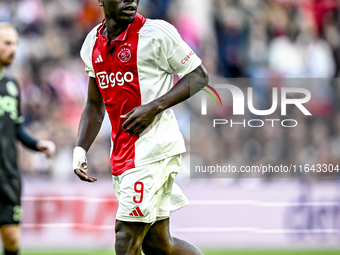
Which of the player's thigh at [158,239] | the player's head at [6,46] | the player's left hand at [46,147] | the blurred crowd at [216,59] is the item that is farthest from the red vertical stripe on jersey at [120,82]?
the blurred crowd at [216,59]

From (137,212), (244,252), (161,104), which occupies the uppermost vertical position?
(161,104)

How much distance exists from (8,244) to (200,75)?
3.06m

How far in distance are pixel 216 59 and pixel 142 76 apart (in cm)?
801

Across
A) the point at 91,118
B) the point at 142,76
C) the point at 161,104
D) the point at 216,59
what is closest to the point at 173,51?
the point at 142,76

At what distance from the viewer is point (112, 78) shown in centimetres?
467

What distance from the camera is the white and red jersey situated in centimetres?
457

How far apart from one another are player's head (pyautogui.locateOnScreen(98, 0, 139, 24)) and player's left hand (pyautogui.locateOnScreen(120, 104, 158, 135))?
669mm

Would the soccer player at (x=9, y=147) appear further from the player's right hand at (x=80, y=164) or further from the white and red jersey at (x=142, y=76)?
the white and red jersey at (x=142, y=76)

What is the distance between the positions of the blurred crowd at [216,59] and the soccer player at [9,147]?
3.93 meters

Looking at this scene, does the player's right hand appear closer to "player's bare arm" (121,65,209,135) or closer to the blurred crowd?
"player's bare arm" (121,65,209,135)

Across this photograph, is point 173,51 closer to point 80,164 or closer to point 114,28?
point 114,28

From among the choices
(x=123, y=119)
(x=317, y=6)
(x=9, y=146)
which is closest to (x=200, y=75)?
(x=123, y=119)

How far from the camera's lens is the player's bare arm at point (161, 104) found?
4.41 meters

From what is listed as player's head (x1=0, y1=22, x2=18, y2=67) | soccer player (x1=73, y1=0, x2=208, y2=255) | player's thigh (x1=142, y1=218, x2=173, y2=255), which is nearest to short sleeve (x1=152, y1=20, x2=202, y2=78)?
soccer player (x1=73, y1=0, x2=208, y2=255)
